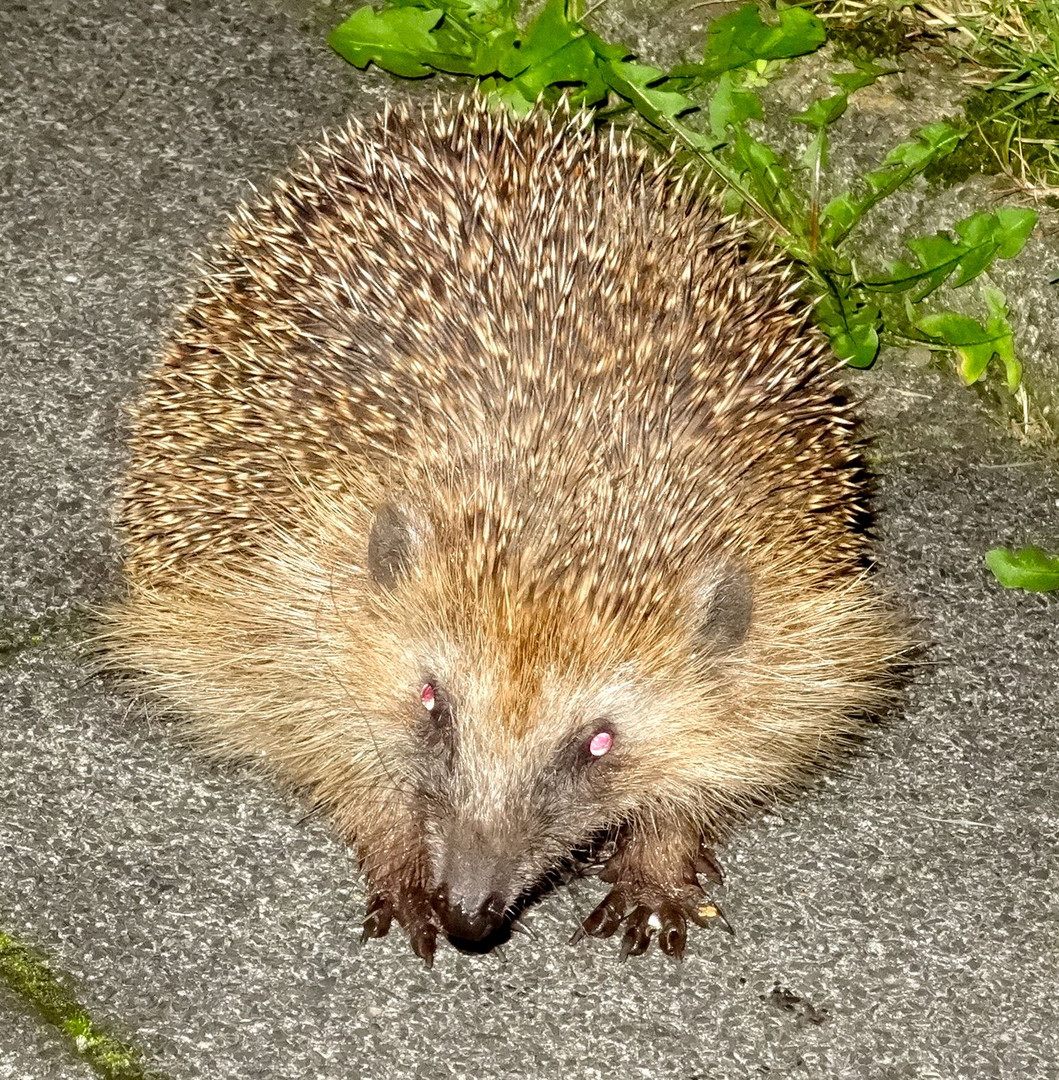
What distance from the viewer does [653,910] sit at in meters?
2.23

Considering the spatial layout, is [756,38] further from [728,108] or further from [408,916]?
[408,916]

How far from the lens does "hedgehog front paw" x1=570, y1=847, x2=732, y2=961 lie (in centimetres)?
222

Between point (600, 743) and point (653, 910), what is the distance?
14.6 inches

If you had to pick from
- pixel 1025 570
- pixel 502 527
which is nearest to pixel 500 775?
pixel 502 527

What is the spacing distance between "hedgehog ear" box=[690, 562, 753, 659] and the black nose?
42cm

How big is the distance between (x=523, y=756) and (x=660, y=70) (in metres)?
1.51

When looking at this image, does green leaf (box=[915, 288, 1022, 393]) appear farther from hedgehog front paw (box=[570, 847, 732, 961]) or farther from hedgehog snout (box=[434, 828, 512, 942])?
→ hedgehog snout (box=[434, 828, 512, 942])

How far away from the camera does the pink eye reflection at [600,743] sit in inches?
78.3

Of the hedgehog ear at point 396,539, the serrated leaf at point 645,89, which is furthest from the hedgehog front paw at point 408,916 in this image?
the serrated leaf at point 645,89

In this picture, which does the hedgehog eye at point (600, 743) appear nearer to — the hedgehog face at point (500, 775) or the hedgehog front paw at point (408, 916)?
the hedgehog face at point (500, 775)

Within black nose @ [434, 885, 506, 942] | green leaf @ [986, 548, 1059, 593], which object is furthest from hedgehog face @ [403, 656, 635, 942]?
green leaf @ [986, 548, 1059, 593]

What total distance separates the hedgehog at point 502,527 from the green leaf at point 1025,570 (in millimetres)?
324

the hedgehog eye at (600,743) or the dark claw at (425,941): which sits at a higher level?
the hedgehog eye at (600,743)

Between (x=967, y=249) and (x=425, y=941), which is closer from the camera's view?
(x=425, y=941)
